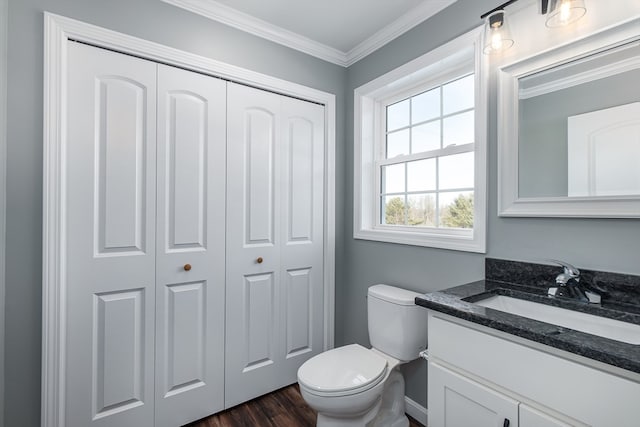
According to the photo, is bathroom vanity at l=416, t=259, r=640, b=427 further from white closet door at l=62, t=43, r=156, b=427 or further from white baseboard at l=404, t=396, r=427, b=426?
white closet door at l=62, t=43, r=156, b=427

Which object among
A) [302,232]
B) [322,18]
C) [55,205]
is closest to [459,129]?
[322,18]

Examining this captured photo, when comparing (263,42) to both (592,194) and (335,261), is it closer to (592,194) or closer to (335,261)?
(335,261)

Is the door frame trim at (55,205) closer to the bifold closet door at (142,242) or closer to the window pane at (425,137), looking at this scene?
the bifold closet door at (142,242)

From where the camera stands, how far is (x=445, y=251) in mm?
1646

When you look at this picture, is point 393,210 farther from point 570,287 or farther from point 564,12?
point 564,12

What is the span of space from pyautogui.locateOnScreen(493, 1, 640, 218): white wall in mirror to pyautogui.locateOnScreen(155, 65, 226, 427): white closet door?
1.48 metres

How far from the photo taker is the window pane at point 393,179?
2115 millimetres

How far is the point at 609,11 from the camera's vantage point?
110 centimetres

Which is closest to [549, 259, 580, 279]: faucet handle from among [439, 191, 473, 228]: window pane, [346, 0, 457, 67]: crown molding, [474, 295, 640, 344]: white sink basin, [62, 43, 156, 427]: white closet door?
[474, 295, 640, 344]: white sink basin

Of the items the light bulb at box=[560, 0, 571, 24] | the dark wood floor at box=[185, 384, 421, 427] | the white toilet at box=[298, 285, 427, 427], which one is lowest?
the dark wood floor at box=[185, 384, 421, 427]

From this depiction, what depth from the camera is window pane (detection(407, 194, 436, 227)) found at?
191 centimetres

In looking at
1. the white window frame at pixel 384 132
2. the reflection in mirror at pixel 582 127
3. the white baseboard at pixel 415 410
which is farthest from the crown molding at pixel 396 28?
the white baseboard at pixel 415 410

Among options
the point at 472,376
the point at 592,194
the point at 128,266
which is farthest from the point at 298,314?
the point at 592,194

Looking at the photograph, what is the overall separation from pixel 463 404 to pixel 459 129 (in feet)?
4.51
